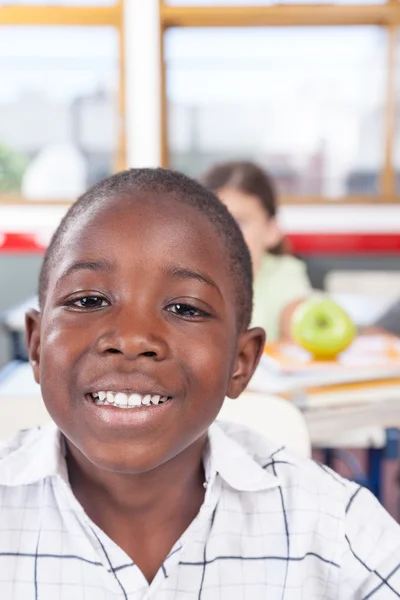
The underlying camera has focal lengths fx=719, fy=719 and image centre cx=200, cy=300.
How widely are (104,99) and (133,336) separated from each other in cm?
378

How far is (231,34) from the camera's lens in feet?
13.4

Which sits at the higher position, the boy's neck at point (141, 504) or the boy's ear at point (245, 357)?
the boy's ear at point (245, 357)

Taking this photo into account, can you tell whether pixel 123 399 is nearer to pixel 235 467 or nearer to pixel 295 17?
pixel 235 467

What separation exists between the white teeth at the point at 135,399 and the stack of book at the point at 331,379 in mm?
725

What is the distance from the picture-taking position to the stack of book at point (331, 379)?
1429 millimetres

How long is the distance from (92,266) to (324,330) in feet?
3.34

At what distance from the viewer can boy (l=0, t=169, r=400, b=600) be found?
2.29 ft

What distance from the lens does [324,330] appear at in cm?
165

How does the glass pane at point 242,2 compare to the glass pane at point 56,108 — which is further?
the glass pane at point 56,108

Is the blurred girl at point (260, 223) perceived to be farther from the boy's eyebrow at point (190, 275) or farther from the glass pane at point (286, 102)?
the glass pane at point (286, 102)

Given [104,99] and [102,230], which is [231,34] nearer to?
[104,99]

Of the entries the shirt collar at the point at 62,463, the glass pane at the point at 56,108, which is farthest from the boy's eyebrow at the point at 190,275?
the glass pane at the point at 56,108

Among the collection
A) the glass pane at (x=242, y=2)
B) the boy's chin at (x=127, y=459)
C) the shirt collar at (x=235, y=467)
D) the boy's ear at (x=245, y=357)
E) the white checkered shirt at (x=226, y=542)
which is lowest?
the white checkered shirt at (x=226, y=542)

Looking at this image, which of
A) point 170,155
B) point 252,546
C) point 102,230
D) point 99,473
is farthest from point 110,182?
point 170,155
